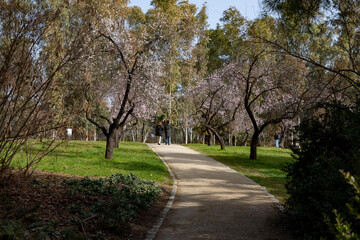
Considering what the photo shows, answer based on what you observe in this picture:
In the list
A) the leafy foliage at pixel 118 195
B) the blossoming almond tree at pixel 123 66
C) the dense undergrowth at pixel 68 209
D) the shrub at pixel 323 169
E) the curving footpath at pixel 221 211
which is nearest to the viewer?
the shrub at pixel 323 169

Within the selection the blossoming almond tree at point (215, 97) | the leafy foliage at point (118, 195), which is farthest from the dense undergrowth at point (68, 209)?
the blossoming almond tree at point (215, 97)

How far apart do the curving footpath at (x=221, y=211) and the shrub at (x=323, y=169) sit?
0.81 metres

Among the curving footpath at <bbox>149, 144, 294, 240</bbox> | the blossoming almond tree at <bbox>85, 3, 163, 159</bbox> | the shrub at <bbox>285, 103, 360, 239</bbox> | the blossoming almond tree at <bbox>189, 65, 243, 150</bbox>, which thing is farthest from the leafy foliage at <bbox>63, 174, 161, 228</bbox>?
the blossoming almond tree at <bbox>189, 65, 243, 150</bbox>

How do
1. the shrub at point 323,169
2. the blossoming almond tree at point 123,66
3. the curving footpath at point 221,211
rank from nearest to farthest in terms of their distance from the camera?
1. the shrub at point 323,169
2. the curving footpath at point 221,211
3. the blossoming almond tree at point 123,66

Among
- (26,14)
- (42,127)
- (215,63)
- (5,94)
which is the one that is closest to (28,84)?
(5,94)

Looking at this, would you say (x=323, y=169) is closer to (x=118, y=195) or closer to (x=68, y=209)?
(x=68, y=209)

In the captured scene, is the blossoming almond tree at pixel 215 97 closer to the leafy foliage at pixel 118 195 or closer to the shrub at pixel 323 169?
the leafy foliage at pixel 118 195

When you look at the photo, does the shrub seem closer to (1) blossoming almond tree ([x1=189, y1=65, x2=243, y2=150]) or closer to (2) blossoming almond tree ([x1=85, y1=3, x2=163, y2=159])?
(2) blossoming almond tree ([x1=85, y1=3, x2=163, y2=159])

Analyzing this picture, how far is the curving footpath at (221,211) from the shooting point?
6.54 m

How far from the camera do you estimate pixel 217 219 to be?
24.5 feet

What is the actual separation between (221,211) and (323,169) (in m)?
3.37

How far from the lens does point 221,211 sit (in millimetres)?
8156

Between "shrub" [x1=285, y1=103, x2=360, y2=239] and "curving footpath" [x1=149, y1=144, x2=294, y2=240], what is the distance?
81cm

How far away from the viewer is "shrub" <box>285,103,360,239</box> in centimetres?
468
